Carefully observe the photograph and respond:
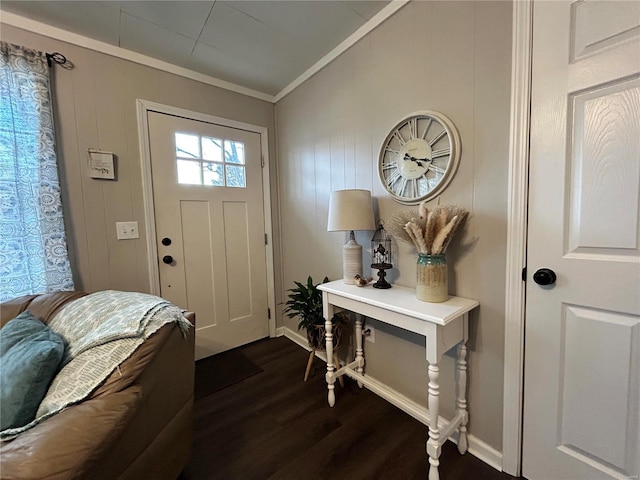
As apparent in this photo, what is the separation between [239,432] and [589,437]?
162 cm

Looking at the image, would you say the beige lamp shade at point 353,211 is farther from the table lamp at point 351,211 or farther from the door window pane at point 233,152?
the door window pane at point 233,152

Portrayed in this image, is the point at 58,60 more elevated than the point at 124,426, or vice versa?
the point at 58,60

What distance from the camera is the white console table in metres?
1.14

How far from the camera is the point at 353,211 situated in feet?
5.13

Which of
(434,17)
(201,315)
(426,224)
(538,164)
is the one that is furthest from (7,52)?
(538,164)

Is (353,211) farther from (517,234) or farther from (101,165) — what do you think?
(101,165)

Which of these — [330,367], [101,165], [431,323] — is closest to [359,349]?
[330,367]

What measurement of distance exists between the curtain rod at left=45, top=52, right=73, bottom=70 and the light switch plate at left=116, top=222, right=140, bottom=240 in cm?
105

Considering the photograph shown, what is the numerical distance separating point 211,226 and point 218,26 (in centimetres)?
145

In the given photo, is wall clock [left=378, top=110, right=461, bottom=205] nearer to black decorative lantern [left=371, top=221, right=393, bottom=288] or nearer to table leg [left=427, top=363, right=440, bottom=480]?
black decorative lantern [left=371, top=221, right=393, bottom=288]

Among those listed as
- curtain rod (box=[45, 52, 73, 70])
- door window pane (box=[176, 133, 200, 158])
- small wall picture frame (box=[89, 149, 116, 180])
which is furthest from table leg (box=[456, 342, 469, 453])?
curtain rod (box=[45, 52, 73, 70])

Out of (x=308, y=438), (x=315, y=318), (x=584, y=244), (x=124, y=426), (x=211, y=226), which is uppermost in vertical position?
(x=211, y=226)

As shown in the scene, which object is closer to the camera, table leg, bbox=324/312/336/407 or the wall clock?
the wall clock

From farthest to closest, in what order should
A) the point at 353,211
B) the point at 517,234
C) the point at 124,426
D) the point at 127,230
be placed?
1. the point at 127,230
2. the point at 353,211
3. the point at 517,234
4. the point at 124,426
